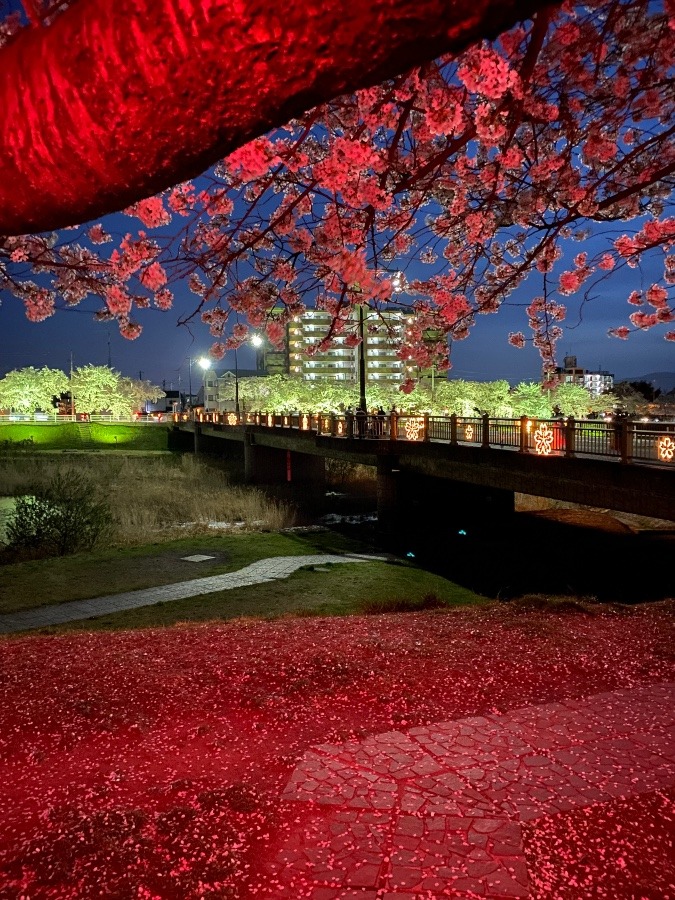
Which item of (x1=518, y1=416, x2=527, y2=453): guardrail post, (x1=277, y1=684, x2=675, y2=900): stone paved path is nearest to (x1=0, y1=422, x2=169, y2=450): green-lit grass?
(x1=518, y1=416, x2=527, y2=453): guardrail post

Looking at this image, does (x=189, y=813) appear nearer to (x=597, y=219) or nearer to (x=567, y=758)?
(x=567, y=758)

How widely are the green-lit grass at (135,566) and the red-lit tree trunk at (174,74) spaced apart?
45.5 feet

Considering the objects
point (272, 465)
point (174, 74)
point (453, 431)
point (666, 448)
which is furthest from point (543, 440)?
point (272, 465)

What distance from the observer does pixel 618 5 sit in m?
5.20

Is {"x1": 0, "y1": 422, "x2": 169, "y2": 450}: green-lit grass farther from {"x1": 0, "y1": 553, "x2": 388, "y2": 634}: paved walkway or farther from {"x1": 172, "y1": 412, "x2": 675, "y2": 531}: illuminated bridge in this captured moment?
{"x1": 0, "y1": 553, "x2": 388, "y2": 634}: paved walkway

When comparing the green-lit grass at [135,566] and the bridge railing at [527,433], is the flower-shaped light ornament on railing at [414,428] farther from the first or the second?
the green-lit grass at [135,566]

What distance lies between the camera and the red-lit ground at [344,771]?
3293 mm

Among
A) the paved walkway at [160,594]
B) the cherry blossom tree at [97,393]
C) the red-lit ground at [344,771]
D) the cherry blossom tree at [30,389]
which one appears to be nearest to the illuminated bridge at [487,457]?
the paved walkway at [160,594]

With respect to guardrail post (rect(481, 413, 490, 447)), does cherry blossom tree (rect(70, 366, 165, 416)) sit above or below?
above

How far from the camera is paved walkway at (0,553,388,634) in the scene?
12.9 metres

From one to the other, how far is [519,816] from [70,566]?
662 inches

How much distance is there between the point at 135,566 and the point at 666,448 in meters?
14.9

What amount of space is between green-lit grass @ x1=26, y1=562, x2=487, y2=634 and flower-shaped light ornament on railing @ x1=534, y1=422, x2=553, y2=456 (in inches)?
178

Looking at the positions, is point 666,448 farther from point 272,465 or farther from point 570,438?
point 272,465
